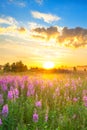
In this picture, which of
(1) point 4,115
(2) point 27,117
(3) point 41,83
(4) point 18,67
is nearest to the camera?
(1) point 4,115

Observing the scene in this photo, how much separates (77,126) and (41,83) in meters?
3.87

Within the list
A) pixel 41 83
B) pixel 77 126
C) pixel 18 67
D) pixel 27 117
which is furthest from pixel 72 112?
pixel 18 67

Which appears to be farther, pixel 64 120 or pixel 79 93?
pixel 79 93

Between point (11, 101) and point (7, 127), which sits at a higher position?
point (11, 101)

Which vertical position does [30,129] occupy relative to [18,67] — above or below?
below

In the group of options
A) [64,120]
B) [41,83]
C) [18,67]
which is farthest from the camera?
[18,67]

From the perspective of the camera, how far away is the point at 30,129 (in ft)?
17.9

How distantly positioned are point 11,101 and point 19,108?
1.30ft

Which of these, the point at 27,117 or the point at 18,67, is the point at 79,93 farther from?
the point at 18,67

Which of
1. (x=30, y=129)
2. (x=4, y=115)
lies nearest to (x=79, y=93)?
(x=30, y=129)

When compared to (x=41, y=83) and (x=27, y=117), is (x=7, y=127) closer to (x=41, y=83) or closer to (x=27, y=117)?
(x=27, y=117)

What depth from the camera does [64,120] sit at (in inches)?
235

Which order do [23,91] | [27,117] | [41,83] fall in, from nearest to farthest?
[27,117]
[23,91]
[41,83]

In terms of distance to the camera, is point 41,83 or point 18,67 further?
point 18,67
